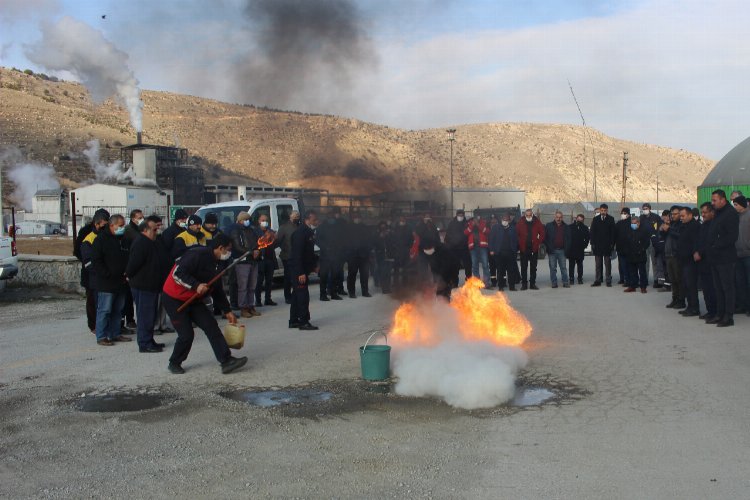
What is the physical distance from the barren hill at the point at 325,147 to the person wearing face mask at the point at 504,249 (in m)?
7.75

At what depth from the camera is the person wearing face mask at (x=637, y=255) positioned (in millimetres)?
15172

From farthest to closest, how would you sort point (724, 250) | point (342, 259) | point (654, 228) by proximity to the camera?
point (654, 228) → point (342, 259) → point (724, 250)

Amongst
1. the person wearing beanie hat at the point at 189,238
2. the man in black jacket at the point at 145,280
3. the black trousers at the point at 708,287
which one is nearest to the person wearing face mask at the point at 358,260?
the person wearing beanie hat at the point at 189,238

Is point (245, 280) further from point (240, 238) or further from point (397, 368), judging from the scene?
point (397, 368)

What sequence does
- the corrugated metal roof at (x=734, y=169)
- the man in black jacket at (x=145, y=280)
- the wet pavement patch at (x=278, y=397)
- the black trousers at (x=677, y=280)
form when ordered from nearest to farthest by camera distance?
the wet pavement patch at (x=278, y=397) < the man in black jacket at (x=145, y=280) < the black trousers at (x=677, y=280) < the corrugated metal roof at (x=734, y=169)

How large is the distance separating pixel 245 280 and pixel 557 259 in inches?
326

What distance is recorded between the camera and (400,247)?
15.2 meters

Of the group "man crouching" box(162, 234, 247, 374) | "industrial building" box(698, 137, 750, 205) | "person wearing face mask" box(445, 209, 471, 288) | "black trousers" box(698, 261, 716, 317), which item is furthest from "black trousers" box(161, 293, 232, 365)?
"industrial building" box(698, 137, 750, 205)

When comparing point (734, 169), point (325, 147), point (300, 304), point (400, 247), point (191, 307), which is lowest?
point (300, 304)

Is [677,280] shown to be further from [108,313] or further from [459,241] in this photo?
[108,313]

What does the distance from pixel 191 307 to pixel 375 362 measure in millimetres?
2251

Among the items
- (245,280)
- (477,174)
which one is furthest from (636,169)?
(245,280)

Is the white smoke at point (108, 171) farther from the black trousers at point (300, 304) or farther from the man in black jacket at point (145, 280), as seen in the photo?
the man in black jacket at point (145, 280)

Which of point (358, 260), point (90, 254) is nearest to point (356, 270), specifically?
point (358, 260)
